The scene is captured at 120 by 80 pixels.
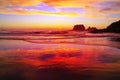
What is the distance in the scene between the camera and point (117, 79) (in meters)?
6.09

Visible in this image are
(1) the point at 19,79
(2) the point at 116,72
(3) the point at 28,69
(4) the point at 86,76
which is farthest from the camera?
(3) the point at 28,69

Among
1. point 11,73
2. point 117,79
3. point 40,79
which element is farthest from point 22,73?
point 117,79

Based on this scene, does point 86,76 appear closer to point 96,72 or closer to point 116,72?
point 96,72

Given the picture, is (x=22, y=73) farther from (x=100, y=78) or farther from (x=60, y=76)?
(x=100, y=78)

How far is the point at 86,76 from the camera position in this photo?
651cm

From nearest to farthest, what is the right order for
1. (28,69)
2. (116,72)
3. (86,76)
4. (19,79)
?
(19,79) → (86,76) → (116,72) → (28,69)

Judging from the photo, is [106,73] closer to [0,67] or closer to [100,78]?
[100,78]

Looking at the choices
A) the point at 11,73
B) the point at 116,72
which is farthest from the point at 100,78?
the point at 11,73

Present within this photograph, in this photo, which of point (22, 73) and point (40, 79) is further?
point (22, 73)

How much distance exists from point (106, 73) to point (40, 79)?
2.38 m

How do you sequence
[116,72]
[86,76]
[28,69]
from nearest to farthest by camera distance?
[86,76], [116,72], [28,69]

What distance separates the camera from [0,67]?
25.2ft

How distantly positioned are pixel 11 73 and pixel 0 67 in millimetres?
1133

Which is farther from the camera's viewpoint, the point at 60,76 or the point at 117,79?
the point at 60,76
